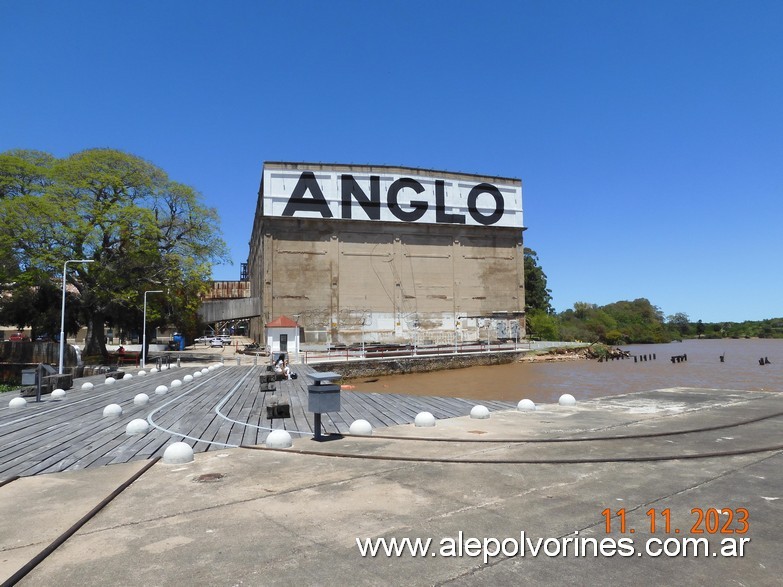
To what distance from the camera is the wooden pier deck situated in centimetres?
799

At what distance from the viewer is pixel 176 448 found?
7.36 m

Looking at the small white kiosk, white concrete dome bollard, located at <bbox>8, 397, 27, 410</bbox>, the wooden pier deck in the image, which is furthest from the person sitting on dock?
the small white kiosk

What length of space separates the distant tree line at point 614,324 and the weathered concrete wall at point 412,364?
97.4ft

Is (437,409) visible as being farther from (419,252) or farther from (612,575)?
(419,252)

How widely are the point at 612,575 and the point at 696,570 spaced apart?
0.67 m

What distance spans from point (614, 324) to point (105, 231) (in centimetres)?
11888

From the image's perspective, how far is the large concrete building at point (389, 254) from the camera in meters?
53.0

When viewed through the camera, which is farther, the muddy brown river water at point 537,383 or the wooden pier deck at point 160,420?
the muddy brown river water at point 537,383

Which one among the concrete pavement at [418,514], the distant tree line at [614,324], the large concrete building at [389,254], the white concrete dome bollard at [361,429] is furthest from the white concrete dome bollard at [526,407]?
the distant tree line at [614,324]

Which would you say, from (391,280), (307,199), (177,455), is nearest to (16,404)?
(177,455)

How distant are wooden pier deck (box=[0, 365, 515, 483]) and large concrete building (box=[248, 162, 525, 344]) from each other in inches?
1391

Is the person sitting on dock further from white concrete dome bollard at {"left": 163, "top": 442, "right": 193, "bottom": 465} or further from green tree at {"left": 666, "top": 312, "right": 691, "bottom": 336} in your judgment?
green tree at {"left": 666, "top": 312, "right": 691, "bottom": 336}

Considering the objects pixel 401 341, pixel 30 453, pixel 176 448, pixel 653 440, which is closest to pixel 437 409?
pixel 653 440

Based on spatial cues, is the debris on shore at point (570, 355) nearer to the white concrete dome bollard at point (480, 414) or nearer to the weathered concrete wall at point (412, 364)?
the weathered concrete wall at point (412, 364)
